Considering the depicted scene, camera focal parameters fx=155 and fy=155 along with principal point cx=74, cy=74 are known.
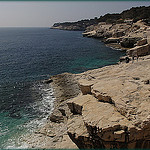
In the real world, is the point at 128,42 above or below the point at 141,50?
above

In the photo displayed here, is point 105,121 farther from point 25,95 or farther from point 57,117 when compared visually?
point 25,95

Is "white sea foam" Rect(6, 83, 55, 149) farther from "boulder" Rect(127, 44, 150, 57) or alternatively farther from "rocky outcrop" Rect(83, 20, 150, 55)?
"rocky outcrop" Rect(83, 20, 150, 55)

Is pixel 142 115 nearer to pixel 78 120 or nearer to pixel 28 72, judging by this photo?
pixel 78 120

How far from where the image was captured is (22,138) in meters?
18.0

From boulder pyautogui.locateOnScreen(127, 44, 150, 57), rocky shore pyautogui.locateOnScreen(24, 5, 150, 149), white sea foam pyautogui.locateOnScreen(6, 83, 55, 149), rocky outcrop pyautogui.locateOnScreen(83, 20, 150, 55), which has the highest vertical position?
rocky outcrop pyautogui.locateOnScreen(83, 20, 150, 55)

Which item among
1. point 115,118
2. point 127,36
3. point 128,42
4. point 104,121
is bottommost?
point 104,121

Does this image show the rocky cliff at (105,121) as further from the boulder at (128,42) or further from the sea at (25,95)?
the boulder at (128,42)

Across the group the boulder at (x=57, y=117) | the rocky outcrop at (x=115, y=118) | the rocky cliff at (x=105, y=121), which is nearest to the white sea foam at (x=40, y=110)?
the rocky cliff at (x=105, y=121)

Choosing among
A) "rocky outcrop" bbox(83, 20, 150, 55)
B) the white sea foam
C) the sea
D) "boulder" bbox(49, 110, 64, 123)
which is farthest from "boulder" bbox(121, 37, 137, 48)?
"boulder" bbox(49, 110, 64, 123)

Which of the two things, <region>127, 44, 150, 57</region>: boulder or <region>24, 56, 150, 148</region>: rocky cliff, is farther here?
<region>127, 44, 150, 57</region>: boulder

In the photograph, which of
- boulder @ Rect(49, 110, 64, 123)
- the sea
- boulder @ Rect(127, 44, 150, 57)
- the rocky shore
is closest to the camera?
the rocky shore

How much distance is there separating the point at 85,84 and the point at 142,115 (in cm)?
852

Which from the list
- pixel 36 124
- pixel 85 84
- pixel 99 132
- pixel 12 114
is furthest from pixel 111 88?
pixel 12 114

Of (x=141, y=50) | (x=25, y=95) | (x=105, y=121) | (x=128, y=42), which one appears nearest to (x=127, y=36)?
(x=128, y=42)
